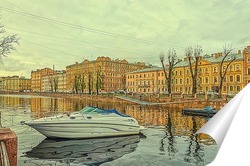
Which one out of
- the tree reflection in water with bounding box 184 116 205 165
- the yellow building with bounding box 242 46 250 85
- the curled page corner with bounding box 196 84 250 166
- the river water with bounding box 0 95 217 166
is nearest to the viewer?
the curled page corner with bounding box 196 84 250 166

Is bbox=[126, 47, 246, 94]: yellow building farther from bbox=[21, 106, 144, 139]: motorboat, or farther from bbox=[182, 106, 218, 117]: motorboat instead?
bbox=[21, 106, 144, 139]: motorboat

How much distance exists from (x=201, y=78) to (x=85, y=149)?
3094 inches

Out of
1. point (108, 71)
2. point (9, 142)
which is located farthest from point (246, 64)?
point (9, 142)

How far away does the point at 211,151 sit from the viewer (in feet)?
50.1

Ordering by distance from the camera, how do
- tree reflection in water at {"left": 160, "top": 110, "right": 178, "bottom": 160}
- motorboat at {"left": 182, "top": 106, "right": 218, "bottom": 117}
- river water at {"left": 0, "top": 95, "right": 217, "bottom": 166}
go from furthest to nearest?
motorboat at {"left": 182, "top": 106, "right": 218, "bottom": 117}, tree reflection in water at {"left": 160, "top": 110, "right": 178, "bottom": 160}, river water at {"left": 0, "top": 95, "right": 217, "bottom": 166}

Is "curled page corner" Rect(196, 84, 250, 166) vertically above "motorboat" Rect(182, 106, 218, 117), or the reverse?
"curled page corner" Rect(196, 84, 250, 166)

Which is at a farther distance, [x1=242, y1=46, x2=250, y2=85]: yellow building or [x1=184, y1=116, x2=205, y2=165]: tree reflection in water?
[x1=242, y1=46, x2=250, y2=85]: yellow building

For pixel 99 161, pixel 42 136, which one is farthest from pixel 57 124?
pixel 99 161

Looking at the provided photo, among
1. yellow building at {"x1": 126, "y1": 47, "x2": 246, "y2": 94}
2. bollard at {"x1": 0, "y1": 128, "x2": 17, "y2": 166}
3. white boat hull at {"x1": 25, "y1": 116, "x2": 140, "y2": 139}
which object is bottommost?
white boat hull at {"x1": 25, "y1": 116, "x2": 140, "y2": 139}

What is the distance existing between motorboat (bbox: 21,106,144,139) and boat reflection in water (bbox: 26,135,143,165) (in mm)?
472

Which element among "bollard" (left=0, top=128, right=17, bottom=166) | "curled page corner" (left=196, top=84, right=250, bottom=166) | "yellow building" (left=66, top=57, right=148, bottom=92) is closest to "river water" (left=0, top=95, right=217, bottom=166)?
"bollard" (left=0, top=128, right=17, bottom=166)

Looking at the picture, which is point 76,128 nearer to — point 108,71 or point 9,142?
point 9,142

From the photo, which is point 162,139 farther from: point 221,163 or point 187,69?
point 187,69

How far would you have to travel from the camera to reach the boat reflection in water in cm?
1349
